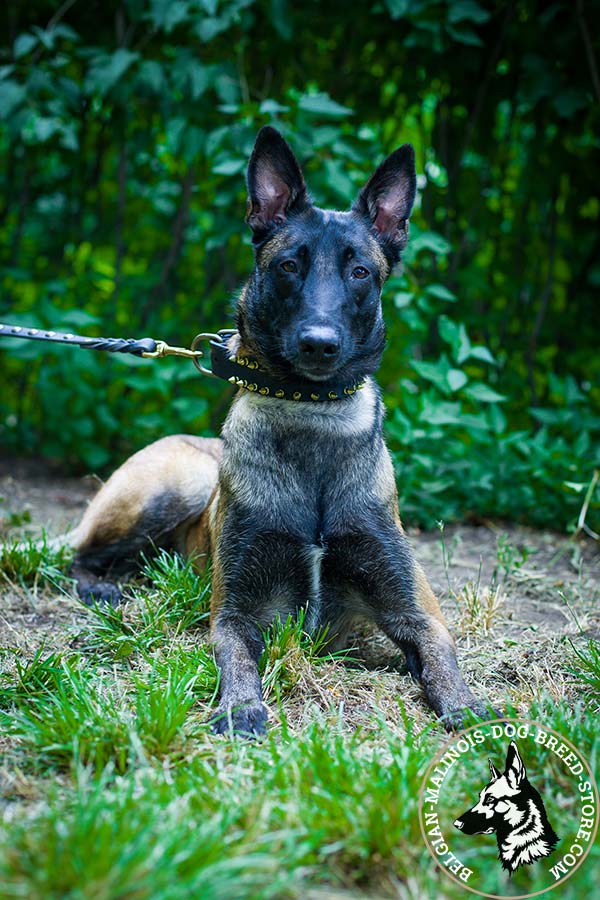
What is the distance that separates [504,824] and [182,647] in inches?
52.7

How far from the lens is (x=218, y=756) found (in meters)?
2.09

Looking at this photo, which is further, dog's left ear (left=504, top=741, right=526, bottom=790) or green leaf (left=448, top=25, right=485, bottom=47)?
green leaf (left=448, top=25, right=485, bottom=47)

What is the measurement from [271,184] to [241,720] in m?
1.82

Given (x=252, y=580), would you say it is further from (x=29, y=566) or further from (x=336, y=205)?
(x=336, y=205)

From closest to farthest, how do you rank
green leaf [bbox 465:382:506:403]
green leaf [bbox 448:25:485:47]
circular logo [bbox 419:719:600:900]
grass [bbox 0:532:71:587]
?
circular logo [bbox 419:719:600:900]
grass [bbox 0:532:71:587]
green leaf [bbox 465:382:506:403]
green leaf [bbox 448:25:485:47]

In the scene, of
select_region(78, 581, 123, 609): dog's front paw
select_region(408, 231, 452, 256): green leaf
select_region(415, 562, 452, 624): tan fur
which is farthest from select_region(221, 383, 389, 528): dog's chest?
select_region(408, 231, 452, 256): green leaf

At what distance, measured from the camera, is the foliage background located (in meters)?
4.61

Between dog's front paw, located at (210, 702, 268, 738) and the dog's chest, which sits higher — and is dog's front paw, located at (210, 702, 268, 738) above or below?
below

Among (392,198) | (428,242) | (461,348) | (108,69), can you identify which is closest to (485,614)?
(392,198)

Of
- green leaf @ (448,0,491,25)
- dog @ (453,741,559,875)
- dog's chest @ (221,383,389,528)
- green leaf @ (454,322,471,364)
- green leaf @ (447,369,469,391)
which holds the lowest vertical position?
dog @ (453,741,559,875)

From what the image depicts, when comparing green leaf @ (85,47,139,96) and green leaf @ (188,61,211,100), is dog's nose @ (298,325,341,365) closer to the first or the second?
green leaf @ (188,61,211,100)

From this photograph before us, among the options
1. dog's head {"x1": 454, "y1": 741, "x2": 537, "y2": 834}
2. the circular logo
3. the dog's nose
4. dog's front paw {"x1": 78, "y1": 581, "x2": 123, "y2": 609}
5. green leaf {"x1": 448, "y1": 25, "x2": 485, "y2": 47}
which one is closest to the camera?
the circular logo

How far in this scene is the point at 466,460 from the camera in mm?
4762

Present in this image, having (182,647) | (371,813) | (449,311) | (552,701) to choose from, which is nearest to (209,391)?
(449,311)
